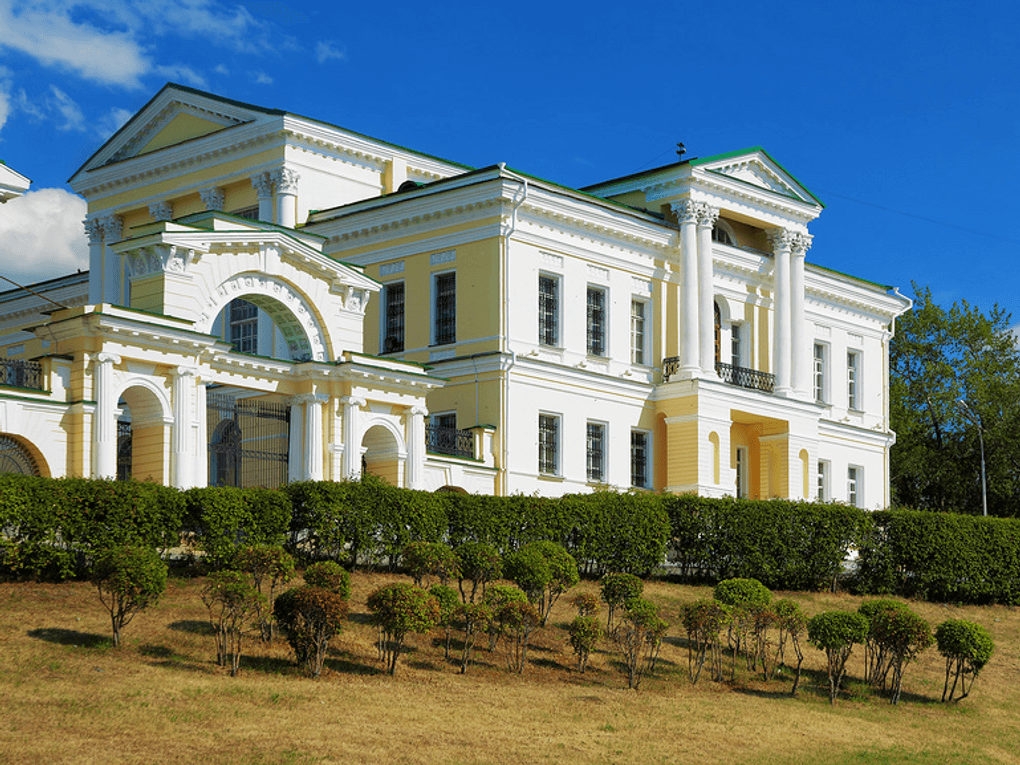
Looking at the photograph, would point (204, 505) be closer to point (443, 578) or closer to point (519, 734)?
point (443, 578)

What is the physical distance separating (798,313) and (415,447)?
17.8m

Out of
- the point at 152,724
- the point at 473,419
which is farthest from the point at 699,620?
the point at 473,419

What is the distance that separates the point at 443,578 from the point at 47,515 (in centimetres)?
→ 650

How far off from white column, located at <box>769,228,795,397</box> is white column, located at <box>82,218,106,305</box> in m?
21.4

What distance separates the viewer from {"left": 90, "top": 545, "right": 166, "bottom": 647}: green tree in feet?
62.4

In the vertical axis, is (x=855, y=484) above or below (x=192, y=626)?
above

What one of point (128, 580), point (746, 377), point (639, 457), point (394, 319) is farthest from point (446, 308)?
point (128, 580)

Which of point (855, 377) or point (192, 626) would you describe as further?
point (855, 377)

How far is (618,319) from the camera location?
4188 centimetres

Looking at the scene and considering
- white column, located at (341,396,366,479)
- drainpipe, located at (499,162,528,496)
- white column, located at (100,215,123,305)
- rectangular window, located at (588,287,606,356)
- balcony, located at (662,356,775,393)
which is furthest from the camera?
white column, located at (100,215,123,305)

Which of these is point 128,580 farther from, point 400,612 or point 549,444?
point 549,444

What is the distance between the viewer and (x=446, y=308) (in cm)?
3969

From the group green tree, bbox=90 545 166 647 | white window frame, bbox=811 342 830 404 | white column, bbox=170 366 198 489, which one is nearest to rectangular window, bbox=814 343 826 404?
white window frame, bbox=811 342 830 404

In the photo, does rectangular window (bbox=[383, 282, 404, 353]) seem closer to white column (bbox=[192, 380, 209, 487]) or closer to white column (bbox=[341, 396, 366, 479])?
white column (bbox=[341, 396, 366, 479])
